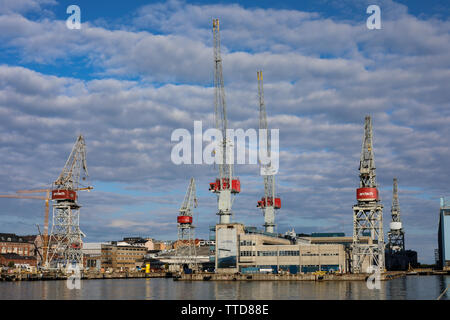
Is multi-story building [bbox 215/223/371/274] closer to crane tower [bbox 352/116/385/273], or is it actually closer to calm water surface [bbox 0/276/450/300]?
crane tower [bbox 352/116/385/273]

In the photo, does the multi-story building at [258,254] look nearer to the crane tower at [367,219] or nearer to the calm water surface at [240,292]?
the crane tower at [367,219]

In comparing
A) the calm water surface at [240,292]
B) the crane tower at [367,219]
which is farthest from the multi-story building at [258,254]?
the calm water surface at [240,292]

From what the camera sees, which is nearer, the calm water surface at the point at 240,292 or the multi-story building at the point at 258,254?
the calm water surface at the point at 240,292

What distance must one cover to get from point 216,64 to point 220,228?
57.0m

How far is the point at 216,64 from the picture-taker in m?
184

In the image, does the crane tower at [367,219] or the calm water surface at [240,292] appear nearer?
the calm water surface at [240,292]

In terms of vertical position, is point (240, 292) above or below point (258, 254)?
below

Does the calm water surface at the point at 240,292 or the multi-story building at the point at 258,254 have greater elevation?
the multi-story building at the point at 258,254

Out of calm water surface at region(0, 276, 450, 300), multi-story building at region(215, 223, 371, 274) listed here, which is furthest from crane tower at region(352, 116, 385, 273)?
calm water surface at region(0, 276, 450, 300)

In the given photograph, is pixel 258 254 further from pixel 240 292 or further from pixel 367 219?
pixel 240 292

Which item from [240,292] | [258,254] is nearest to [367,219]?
[258,254]

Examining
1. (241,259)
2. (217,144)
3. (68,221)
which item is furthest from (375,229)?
(68,221)

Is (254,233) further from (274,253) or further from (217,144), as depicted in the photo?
(217,144)
